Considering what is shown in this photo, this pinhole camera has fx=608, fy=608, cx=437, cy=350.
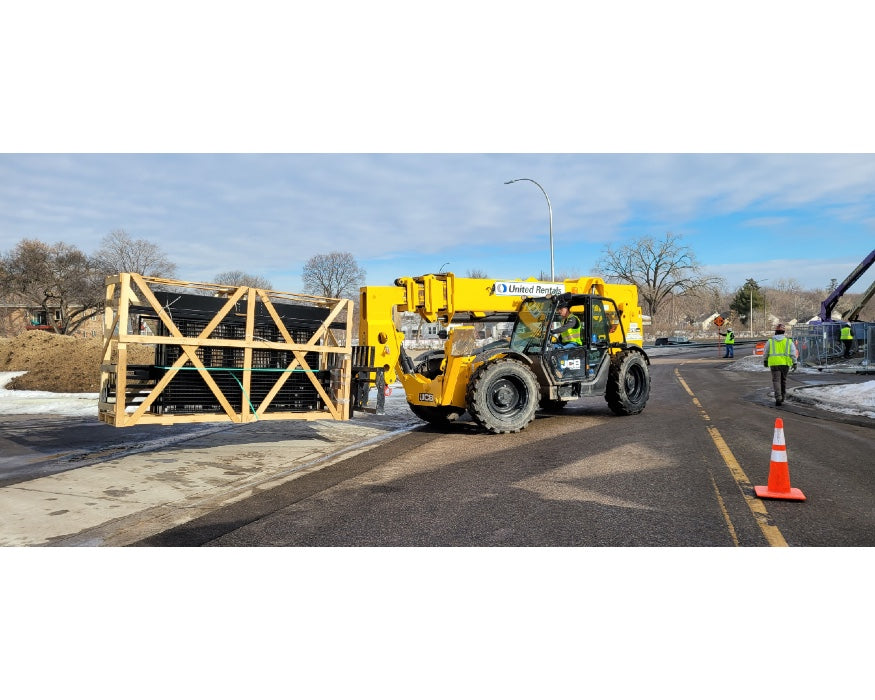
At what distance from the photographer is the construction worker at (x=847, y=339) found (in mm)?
26344

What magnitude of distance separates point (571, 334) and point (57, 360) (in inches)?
606

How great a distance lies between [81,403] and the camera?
14117 millimetres

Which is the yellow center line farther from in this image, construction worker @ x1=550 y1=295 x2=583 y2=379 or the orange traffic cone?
construction worker @ x1=550 y1=295 x2=583 y2=379

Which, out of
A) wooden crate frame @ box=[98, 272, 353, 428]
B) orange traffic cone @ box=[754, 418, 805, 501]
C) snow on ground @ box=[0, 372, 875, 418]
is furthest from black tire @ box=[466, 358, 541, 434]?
orange traffic cone @ box=[754, 418, 805, 501]

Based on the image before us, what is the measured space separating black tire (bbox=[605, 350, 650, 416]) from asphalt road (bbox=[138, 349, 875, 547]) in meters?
1.62

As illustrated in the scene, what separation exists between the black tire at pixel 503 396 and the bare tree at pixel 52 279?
35092 mm

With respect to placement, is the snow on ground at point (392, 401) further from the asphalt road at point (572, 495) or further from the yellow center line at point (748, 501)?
the yellow center line at point (748, 501)

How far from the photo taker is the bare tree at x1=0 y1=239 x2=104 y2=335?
3734 cm

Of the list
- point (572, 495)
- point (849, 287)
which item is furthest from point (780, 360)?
point (849, 287)

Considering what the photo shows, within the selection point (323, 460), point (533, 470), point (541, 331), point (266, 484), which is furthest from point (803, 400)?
point (266, 484)

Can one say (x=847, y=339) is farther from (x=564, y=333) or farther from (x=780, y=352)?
(x=564, y=333)

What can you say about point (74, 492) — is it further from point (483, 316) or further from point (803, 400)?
point (803, 400)

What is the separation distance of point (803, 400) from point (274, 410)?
12.6 metres

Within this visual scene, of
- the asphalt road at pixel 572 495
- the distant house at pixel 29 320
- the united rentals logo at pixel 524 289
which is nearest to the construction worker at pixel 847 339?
the asphalt road at pixel 572 495
